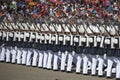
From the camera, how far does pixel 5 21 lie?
17.0m

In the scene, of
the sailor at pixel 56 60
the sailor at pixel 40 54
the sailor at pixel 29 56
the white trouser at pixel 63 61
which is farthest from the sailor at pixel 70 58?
the sailor at pixel 29 56

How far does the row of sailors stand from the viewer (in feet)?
46.6

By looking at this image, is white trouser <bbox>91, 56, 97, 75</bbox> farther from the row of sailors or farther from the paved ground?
the paved ground

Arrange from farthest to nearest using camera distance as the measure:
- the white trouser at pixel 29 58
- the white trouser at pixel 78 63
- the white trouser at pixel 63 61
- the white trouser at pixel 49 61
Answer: the white trouser at pixel 29 58
the white trouser at pixel 49 61
the white trouser at pixel 63 61
the white trouser at pixel 78 63

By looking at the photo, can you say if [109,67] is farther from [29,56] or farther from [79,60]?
[29,56]

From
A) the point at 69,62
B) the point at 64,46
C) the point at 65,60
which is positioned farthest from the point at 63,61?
the point at 64,46

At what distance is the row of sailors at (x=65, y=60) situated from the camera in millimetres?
14211

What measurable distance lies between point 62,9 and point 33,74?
334cm

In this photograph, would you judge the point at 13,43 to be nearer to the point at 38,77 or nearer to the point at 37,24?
the point at 37,24

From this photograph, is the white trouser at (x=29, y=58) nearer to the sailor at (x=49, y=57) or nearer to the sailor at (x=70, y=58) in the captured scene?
the sailor at (x=49, y=57)

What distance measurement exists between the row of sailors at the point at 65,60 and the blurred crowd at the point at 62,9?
1.29 metres

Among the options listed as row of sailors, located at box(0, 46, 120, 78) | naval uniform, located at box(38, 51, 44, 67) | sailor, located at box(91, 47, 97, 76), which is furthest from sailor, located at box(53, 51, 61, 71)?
sailor, located at box(91, 47, 97, 76)

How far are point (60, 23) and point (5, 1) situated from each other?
18.1 ft

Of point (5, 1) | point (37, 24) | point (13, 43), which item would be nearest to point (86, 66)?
point (37, 24)
